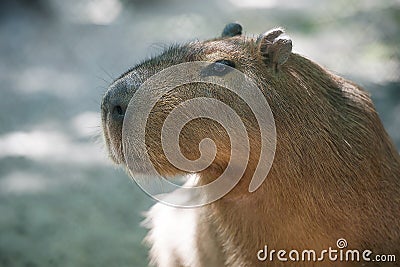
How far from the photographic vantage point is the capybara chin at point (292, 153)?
3369 millimetres

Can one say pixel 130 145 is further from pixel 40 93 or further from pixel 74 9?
pixel 74 9

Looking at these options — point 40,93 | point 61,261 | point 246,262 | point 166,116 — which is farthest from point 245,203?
point 40,93

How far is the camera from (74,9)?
7691mm

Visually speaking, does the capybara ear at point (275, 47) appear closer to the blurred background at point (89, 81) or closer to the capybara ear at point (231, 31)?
the capybara ear at point (231, 31)

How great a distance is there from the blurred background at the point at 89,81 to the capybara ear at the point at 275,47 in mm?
1260

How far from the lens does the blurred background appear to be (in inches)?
204

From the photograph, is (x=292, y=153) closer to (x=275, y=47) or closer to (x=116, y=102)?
(x=275, y=47)

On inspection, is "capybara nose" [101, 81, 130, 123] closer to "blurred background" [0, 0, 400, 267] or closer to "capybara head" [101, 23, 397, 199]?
"capybara head" [101, 23, 397, 199]

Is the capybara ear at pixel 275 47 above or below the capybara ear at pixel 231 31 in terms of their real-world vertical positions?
below

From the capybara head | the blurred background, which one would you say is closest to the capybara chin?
the capybara head

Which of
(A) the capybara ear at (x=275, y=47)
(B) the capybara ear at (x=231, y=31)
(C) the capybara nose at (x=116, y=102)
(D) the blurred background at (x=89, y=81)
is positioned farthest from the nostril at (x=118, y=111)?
(D) the blurred background at (x=89, y=81)

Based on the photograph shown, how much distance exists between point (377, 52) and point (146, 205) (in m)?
2.42

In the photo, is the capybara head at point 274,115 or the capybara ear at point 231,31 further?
the capybara ear at point 231,31

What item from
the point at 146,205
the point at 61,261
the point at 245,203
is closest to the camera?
the point at 245,203
